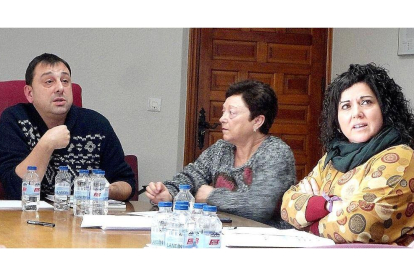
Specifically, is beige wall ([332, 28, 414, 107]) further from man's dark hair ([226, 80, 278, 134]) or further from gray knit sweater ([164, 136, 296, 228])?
gray knit sweater ([164, 136, 296, 228])

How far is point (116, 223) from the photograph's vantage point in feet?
5.52

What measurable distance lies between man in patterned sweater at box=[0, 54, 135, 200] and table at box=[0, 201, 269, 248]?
1.49ft

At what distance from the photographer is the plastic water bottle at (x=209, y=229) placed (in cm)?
124

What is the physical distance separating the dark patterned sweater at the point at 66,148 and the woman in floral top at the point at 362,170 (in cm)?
98

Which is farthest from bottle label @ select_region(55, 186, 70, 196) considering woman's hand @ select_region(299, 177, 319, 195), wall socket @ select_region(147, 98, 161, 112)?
wall socket @ select_region(147, 98, 161, 112)

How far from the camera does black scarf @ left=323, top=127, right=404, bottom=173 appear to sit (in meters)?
1.75

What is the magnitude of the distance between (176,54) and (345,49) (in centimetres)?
130

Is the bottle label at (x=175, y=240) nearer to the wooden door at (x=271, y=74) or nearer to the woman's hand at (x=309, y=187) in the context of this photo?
the woman's hand at (x=309, y=187)

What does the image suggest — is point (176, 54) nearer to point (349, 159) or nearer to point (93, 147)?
point (93, 147)

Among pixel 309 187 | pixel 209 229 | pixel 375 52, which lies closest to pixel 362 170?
pixel 309 187

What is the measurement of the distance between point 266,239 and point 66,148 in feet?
4.43

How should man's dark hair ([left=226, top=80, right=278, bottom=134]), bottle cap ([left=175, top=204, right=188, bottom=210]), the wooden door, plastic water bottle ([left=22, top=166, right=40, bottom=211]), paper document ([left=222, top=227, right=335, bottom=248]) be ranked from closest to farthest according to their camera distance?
bottle cap ([left=175, top=204, right=188, bottom=210]) → paper document ([left=222, top=227, right=335, bottom=248]) → plastic water bottle ([left=22, top=166, right=40, bottom=211]) → man's dark hair ([left=226, top=80, right=278, bottom=134]) → the wooden door

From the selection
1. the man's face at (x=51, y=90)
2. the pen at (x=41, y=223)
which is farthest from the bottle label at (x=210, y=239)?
the man's face at (x=51, y=90)
